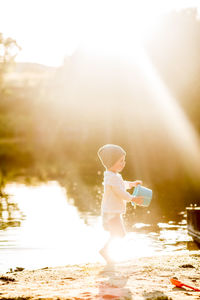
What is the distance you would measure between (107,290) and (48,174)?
35.0 metres

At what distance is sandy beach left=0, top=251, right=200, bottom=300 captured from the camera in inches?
281

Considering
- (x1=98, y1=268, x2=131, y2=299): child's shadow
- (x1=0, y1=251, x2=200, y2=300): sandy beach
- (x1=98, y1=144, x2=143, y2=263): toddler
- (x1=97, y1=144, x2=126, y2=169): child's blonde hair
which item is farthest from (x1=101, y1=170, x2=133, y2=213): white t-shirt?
(x1=98, y1=268, x2=131, y2=299): child's shadow

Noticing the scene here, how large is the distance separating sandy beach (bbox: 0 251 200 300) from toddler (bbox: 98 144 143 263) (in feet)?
2.21

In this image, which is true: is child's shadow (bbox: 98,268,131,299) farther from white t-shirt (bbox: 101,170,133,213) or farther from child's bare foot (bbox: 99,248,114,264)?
white t-shirt (bbox: 101,170,133,213)

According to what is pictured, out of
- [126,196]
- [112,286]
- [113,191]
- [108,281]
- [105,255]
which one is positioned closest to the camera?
[112,286]

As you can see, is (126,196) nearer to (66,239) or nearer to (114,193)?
(114,193)

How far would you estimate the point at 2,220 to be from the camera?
18344mm

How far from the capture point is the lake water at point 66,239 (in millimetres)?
12461

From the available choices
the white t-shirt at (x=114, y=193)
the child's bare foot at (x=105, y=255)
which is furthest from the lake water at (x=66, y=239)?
the white t-shirt at (x=114, y=193)

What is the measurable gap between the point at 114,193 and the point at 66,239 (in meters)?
6.36

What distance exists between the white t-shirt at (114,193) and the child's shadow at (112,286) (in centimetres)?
108

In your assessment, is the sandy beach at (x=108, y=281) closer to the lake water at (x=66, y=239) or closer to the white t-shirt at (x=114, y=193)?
the lake water at (x=66, y=239)

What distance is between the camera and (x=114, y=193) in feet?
30.0

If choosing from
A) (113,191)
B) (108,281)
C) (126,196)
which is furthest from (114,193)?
(108,281)
